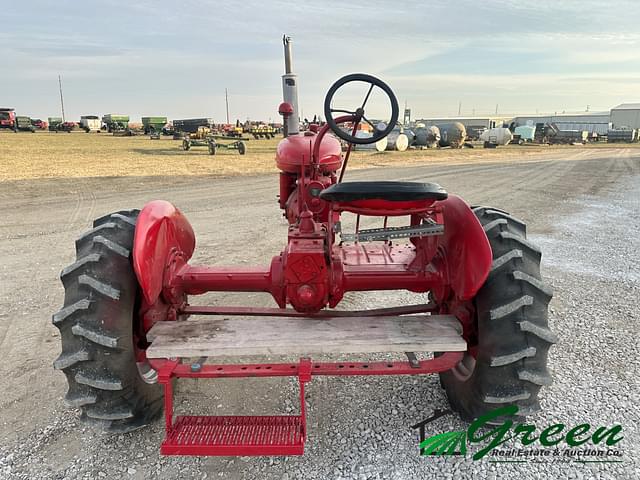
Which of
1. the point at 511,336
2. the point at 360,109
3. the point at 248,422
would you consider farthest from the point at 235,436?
the point at 360,109

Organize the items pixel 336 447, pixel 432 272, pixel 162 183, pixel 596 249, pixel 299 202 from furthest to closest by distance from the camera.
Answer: pixel 162 183 < pixel 596 249 < pixel 299 202 < pixel 432 272 < pixel 336 447

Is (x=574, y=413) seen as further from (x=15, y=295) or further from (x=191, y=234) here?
(x=15, y=295)

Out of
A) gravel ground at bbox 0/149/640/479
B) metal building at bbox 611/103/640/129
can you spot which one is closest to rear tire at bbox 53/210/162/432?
gravel ground at bbox 0/149/640/479

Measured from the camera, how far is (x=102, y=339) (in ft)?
6.84

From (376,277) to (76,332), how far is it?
148 centimetres

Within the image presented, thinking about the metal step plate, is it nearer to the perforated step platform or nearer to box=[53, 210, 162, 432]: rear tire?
the perforated step platform

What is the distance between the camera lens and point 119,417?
7.14ft

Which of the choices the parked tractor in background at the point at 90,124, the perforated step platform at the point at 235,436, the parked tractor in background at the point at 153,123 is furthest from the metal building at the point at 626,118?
the perforated step platform at the point at 235,436

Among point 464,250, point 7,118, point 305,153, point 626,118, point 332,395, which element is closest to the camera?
point 464,250

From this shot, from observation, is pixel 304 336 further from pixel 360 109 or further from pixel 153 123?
pixel 153 123

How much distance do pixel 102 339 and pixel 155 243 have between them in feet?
1.69

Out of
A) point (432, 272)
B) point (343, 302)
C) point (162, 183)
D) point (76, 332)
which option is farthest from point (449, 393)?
point (162, 183)

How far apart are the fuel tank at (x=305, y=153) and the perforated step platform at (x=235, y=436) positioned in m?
2.21

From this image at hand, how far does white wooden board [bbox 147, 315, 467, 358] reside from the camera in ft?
6.75
